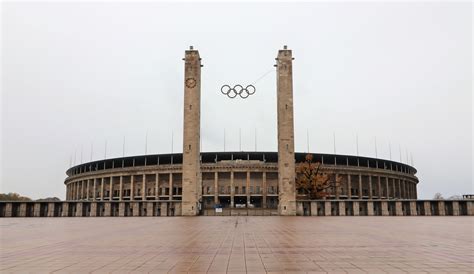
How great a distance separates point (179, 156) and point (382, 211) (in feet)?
141

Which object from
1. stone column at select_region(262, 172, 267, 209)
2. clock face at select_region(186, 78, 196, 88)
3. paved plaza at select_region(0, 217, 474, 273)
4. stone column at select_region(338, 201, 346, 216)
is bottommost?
paved plaza at select_region(0, 217, 474, 273)

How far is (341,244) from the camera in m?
11.6

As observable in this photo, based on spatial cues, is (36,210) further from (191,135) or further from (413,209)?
(413,209)

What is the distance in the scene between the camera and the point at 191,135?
40406 millimetres

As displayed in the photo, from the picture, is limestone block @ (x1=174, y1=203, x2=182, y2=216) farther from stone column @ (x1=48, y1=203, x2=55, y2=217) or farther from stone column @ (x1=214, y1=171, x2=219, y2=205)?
stone column @ (x1=214, y1=171, x2=219, y2=205)

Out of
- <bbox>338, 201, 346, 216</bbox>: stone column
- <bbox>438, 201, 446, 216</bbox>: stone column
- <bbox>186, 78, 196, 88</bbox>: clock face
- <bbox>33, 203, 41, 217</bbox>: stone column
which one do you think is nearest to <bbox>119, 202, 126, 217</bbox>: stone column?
<bbox>33, 203, 41, 217</bbox>: stone column

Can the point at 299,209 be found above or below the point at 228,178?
below

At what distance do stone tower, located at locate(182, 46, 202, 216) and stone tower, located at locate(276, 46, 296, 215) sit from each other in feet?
28.6

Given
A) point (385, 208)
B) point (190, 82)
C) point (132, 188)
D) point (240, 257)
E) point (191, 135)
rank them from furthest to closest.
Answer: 1. point (132, 188)
2. point (190, 82)
3. point (191, 135)
4. point (385, 208)
5. point (240, 257)

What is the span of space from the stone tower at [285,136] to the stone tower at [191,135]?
8732 mm

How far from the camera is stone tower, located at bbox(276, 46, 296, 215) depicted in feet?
128

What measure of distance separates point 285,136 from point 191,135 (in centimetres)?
989

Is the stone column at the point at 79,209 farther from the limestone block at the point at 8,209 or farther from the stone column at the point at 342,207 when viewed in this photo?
the stone column at the point at 342,207

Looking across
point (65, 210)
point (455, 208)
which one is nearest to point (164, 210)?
point (65, 210)
